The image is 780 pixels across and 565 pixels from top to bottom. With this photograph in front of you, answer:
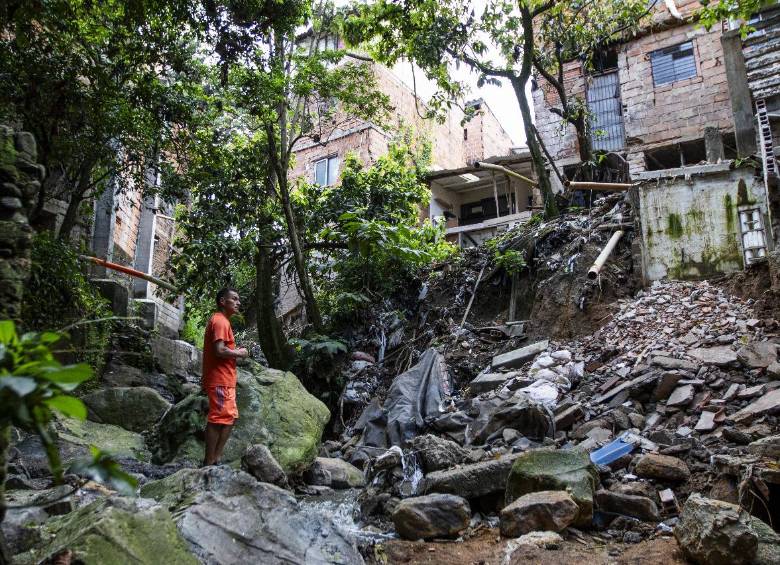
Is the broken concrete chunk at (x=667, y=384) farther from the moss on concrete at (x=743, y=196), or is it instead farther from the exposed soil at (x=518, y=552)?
the moss on concrete at (x=743, y=196)

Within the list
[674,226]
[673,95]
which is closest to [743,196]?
[674,226]

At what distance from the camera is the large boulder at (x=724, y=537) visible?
3211mm

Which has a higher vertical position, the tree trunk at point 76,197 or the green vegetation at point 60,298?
the tree trunk at point 76,197

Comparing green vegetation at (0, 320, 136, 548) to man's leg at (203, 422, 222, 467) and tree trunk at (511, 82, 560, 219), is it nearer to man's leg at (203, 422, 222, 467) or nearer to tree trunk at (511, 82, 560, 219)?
man's leg at (203, 422, 222, 467)

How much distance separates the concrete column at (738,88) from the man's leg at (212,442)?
31.1ft

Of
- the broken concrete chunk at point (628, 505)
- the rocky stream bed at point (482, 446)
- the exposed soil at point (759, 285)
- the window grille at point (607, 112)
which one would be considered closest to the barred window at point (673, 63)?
the window grille at point (607, 112)

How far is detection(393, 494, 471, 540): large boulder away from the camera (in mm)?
4277

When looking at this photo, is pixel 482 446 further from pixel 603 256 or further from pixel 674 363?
pixel 603 256

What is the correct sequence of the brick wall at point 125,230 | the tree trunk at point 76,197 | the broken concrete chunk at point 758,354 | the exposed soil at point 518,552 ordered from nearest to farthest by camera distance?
the exposed soil at point 518,552 < the broken concrete chunk at point 758,354 < the tree trunk at point 76,197 < the brick wall at point 125,230

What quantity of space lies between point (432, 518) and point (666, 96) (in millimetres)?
14251

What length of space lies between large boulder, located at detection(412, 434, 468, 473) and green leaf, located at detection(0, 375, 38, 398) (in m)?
4.79

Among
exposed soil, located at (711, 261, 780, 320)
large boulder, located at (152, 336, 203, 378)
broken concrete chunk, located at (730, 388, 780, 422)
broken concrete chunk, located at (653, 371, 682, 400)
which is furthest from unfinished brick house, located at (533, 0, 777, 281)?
large boulder, located at (152, 336, 203, 378)

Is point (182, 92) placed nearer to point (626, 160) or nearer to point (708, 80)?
point (626, 160)

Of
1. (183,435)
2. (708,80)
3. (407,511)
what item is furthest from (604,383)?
(708,80)
